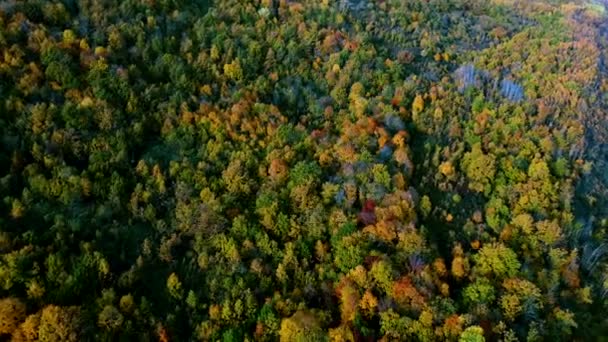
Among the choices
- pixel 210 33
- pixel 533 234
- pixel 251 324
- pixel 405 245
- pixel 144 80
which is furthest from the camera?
pixel 210 33

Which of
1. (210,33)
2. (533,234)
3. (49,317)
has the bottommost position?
(533,234)

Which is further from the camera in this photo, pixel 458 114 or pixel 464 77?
pixel 464 77

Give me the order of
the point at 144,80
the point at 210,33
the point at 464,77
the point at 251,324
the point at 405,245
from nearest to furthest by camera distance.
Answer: the point at 251,324 → the point at 405,245 → the point at 144,80 → the point at 210,33 → the point at 464,77

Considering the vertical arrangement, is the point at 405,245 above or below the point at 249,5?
below

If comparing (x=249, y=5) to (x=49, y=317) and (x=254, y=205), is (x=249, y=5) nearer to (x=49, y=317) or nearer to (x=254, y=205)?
(x=254, y=205)

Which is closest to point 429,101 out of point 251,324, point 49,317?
point 251,324

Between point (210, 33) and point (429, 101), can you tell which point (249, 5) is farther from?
point (429, 101)
